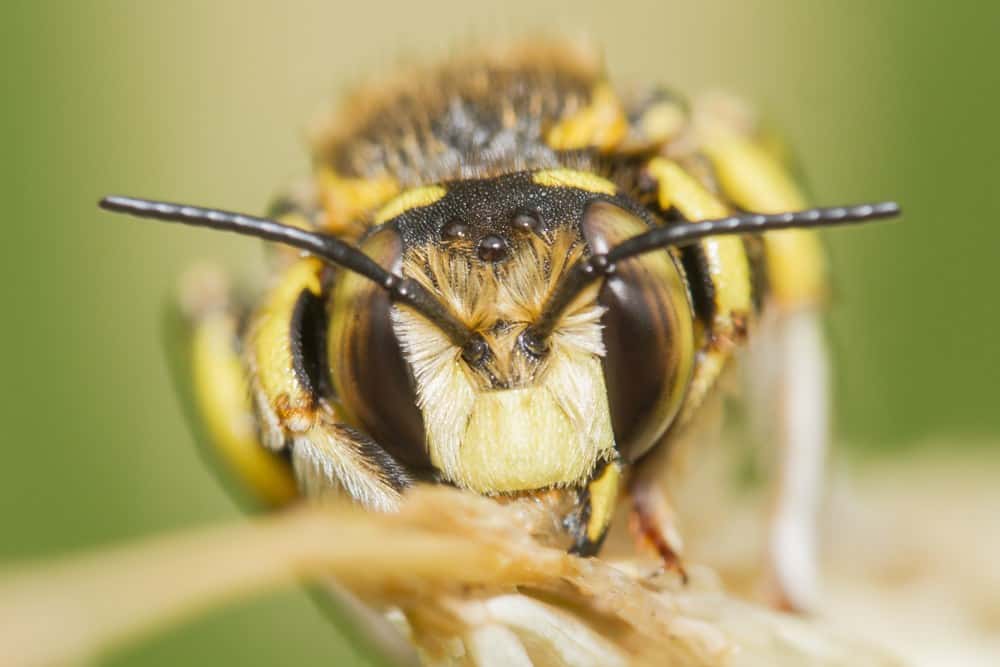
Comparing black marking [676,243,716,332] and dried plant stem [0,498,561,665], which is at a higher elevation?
black marking [676,243,716,332]

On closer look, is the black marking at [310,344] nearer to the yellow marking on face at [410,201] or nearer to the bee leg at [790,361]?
the yellow marking on face at [410,201]

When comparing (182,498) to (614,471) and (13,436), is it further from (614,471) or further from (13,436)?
(614,471)

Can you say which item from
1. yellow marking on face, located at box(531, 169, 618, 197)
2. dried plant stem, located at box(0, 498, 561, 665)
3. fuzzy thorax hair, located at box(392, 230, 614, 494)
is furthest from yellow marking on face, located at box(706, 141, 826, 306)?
dried plant stem, located at box(0, 498, 561, 665)

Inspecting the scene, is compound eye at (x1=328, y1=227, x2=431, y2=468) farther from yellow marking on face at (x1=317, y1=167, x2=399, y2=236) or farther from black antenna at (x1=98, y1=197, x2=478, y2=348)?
yellow marking on face at (x1=317, y1=167, x2=399, y2=236)

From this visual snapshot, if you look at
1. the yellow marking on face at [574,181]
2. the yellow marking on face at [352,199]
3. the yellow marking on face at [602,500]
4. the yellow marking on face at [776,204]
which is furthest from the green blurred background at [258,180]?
the yellow marking on face at [602,500]

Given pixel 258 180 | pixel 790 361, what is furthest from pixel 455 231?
pixel 258 180

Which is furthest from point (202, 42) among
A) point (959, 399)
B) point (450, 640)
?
point (450, 640)
